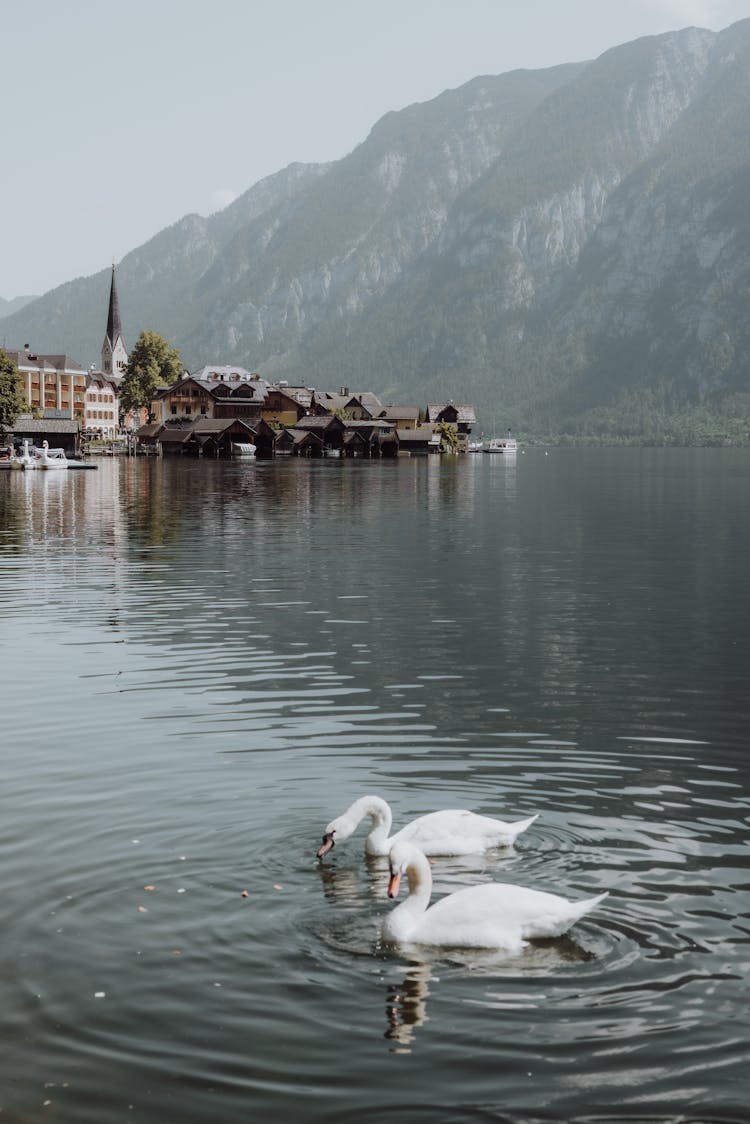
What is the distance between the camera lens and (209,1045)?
35.4ft

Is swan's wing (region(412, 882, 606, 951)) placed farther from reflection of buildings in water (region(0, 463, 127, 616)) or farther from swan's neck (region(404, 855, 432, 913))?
reflection of buildings in water (region(0, 463, 127, 616))

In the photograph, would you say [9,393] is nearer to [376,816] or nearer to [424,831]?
[376,816]

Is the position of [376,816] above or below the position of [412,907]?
above

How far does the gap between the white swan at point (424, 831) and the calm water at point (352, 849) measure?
240mm

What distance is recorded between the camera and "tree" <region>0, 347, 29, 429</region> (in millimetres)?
151250

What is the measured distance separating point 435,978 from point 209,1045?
7.38 ft

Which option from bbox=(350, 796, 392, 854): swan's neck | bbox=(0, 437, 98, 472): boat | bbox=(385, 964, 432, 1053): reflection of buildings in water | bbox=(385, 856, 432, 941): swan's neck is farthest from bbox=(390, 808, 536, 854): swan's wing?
bbox=(0, 437, 98, 472): boat

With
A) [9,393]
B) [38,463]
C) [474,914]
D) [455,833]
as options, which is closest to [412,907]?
[474,914]

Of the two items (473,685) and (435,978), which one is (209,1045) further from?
(473,685)

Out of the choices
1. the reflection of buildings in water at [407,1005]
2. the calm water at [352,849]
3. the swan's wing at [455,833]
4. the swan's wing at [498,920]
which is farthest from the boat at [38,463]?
the reflection of buildings in water at [407,1005]

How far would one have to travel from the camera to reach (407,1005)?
1148 centimetres

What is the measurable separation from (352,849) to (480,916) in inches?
130

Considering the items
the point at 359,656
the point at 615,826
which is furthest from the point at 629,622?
the point at 615,826

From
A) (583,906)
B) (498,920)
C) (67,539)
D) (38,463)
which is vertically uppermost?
(38,463)
